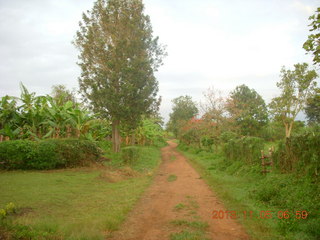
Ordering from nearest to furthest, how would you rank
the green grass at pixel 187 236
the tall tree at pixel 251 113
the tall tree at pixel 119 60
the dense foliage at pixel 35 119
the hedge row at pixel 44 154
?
the green grass at pixel 187 236 → the hedge row at pixel 44 154 → the dense foliage at pixel 35 119 → the tall tree at pixel 119 60 → the tall tree at pixel 251 113

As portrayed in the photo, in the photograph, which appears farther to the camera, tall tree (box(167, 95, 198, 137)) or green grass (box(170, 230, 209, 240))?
tall tree (box(167, 95, 198, 137))

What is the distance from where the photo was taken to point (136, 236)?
17.8 ft

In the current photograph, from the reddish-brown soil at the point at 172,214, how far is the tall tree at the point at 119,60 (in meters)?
11.0

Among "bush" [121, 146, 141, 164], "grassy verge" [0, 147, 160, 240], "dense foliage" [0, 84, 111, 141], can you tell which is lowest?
"grassy verge" [0, 147, 160, 240]

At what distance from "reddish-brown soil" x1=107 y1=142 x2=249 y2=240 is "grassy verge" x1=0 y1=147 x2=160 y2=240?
1.18ft

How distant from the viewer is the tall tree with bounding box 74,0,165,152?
20438 mm

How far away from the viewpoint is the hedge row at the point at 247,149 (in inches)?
497

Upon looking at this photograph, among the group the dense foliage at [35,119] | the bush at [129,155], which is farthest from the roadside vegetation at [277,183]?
the dense foliage at [35,119]

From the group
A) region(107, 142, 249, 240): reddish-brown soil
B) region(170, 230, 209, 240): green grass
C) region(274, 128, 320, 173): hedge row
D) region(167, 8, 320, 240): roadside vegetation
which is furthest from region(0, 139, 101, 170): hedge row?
region(274, 128, 320, 173): hedge row

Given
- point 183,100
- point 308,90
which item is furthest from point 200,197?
Answer: point 183,100
